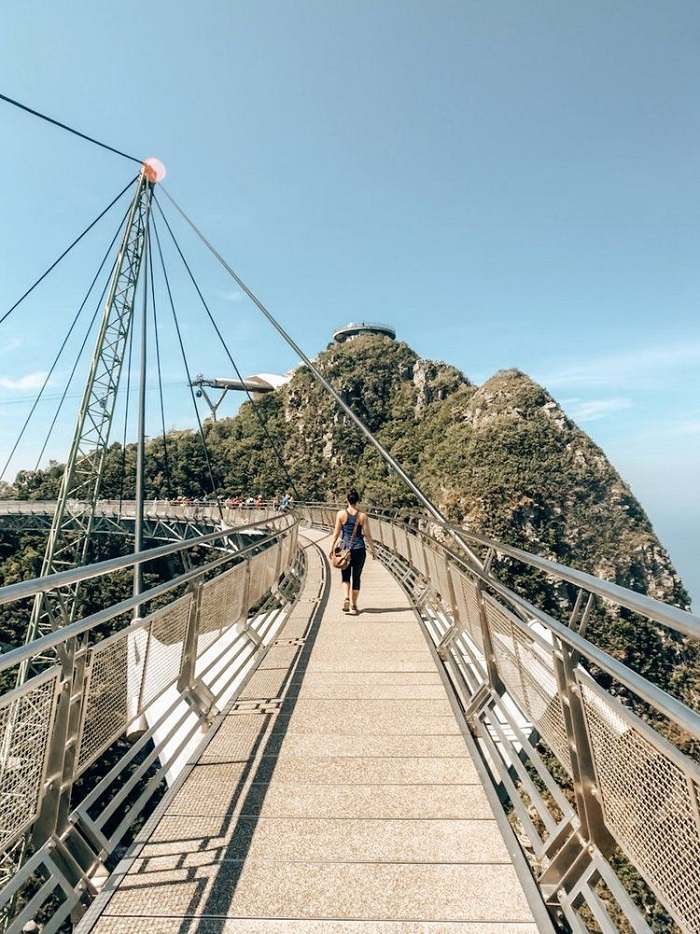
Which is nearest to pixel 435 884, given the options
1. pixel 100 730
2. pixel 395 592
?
pixel 100 730

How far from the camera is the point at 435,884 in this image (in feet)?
7.95

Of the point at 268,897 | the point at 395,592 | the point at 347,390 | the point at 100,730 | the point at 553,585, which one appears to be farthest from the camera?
the point at 347,390

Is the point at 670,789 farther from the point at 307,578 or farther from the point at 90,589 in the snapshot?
the point at 90,589

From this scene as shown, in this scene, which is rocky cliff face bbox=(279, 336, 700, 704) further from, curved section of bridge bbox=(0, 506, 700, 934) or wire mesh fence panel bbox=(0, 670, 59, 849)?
wire mesh fence panel bbox=(0, 670, 59, 849)

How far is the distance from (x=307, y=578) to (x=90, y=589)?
42.9m

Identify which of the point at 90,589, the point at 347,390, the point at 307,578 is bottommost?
the point at 90,589

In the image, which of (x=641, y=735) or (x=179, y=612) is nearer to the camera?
(x=641, y=735)

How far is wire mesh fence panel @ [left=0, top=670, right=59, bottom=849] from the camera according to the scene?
1.99 meters

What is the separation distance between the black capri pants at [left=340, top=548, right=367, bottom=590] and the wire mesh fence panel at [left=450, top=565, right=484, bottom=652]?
2.20 meters

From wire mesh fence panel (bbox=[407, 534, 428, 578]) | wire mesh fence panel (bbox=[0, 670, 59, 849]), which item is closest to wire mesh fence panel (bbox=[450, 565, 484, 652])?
wire mesh fence panel (bbox=[0, 670, 59, 849])

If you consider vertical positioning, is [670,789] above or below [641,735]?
below

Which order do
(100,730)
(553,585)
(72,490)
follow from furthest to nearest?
(553,585), (72,490), (100,730)

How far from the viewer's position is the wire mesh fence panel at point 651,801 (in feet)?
4.99

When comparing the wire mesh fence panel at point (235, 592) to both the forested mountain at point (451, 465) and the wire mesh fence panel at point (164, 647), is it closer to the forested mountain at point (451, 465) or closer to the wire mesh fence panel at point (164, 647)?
the wire mesh fence panel at point (164, 647)
